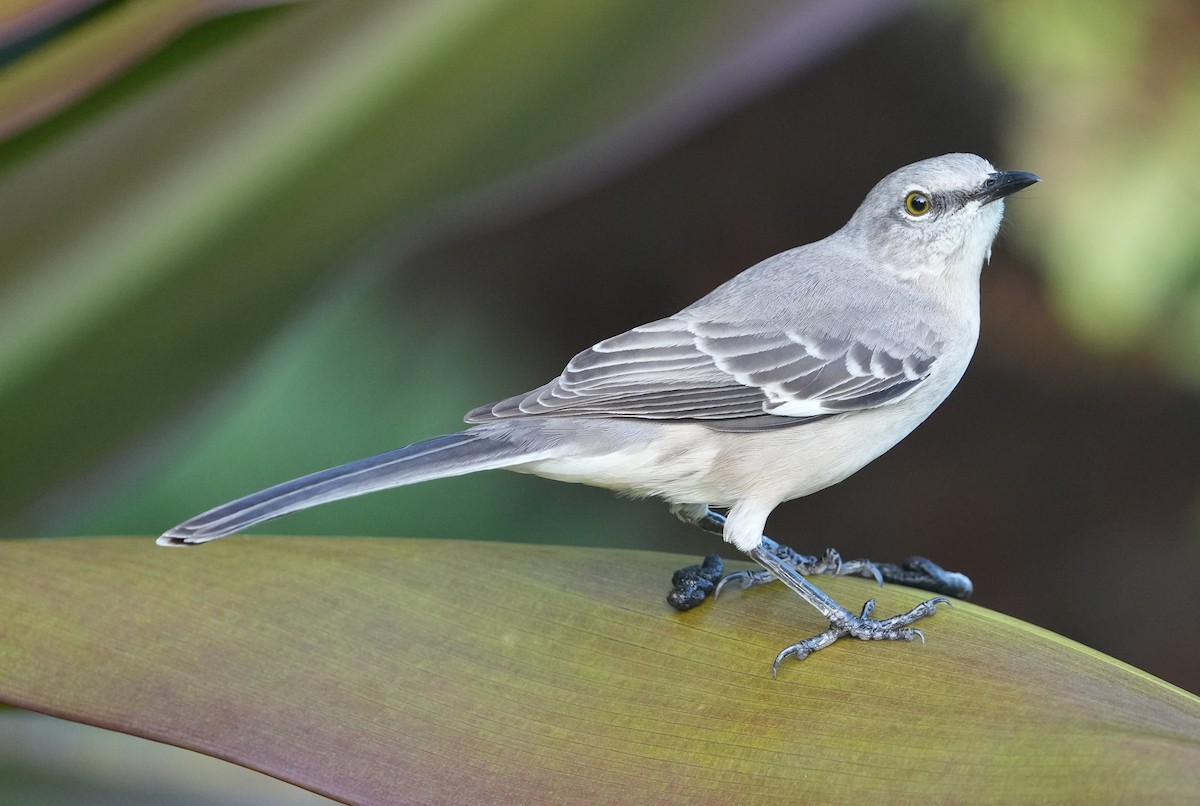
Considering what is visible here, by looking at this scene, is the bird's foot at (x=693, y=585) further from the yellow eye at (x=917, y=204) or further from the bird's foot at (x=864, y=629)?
the yellow eye at (x=917, y=204)

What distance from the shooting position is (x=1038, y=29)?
272cm

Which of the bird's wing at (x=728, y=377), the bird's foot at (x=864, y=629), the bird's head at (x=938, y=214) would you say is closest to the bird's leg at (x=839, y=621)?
the bird's foot at (x=864, y=629)

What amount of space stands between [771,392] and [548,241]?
7.14 ft

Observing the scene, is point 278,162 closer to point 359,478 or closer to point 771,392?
point 359,478

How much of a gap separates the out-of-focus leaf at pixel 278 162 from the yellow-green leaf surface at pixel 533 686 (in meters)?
0.45

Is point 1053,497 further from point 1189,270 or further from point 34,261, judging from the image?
point 34,261

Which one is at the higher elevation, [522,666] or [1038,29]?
[1038,29]

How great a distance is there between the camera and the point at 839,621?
1.39 meters

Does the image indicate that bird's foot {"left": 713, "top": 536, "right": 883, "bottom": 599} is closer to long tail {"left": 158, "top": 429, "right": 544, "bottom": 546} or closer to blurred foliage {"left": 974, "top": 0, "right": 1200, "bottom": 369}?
long tail {"left": 158, "top": 429, "right": 544, "bottom": 546}

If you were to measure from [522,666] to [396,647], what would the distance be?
0.14m

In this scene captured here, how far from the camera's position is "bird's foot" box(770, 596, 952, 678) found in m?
1.23

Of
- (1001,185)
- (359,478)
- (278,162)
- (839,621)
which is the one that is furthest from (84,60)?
(1001,185)

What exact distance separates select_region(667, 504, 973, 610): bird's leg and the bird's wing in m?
0.22

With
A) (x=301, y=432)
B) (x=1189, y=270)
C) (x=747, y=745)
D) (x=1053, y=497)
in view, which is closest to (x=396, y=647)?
(x=747, y=745)
